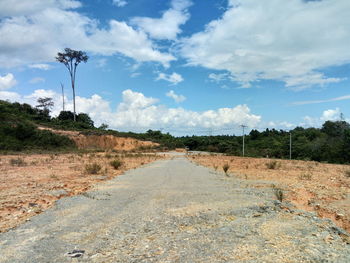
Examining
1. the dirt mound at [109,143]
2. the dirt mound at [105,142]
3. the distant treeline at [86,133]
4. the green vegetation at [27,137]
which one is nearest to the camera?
the green vegetation at [27,137]

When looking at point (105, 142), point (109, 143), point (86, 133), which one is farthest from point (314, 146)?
point (86, 133)

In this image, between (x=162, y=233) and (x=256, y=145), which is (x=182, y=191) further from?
(x=256, y=145)

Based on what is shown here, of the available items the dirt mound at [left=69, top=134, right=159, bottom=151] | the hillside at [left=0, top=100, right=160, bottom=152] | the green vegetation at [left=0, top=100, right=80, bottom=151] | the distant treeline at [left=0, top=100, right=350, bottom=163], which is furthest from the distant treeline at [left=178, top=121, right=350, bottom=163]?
the green vegetation at [left=0, top=100, right=80, bottom=151]

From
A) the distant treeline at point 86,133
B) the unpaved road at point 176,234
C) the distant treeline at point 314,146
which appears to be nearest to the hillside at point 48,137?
the distant treeline at point 86,133

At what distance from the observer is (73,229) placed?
5.86 m

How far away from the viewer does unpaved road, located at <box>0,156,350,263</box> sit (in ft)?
14.5

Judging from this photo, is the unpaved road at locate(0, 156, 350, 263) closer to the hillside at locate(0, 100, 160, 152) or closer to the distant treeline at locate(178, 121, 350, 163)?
the hillside at locate(0, 100, 160, 152)

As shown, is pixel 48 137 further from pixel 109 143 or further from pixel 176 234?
pixel 176 234

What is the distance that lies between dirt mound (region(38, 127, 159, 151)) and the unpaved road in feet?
169

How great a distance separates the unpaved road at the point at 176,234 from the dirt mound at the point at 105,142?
169 feet

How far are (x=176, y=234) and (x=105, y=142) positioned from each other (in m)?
58.9

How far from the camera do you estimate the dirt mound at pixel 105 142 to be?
5735 cm

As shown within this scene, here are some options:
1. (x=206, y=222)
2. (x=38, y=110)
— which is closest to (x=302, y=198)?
(x=206, y=222)

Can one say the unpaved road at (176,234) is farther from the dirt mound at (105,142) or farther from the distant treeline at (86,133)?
the dirt mound at (105,142)
